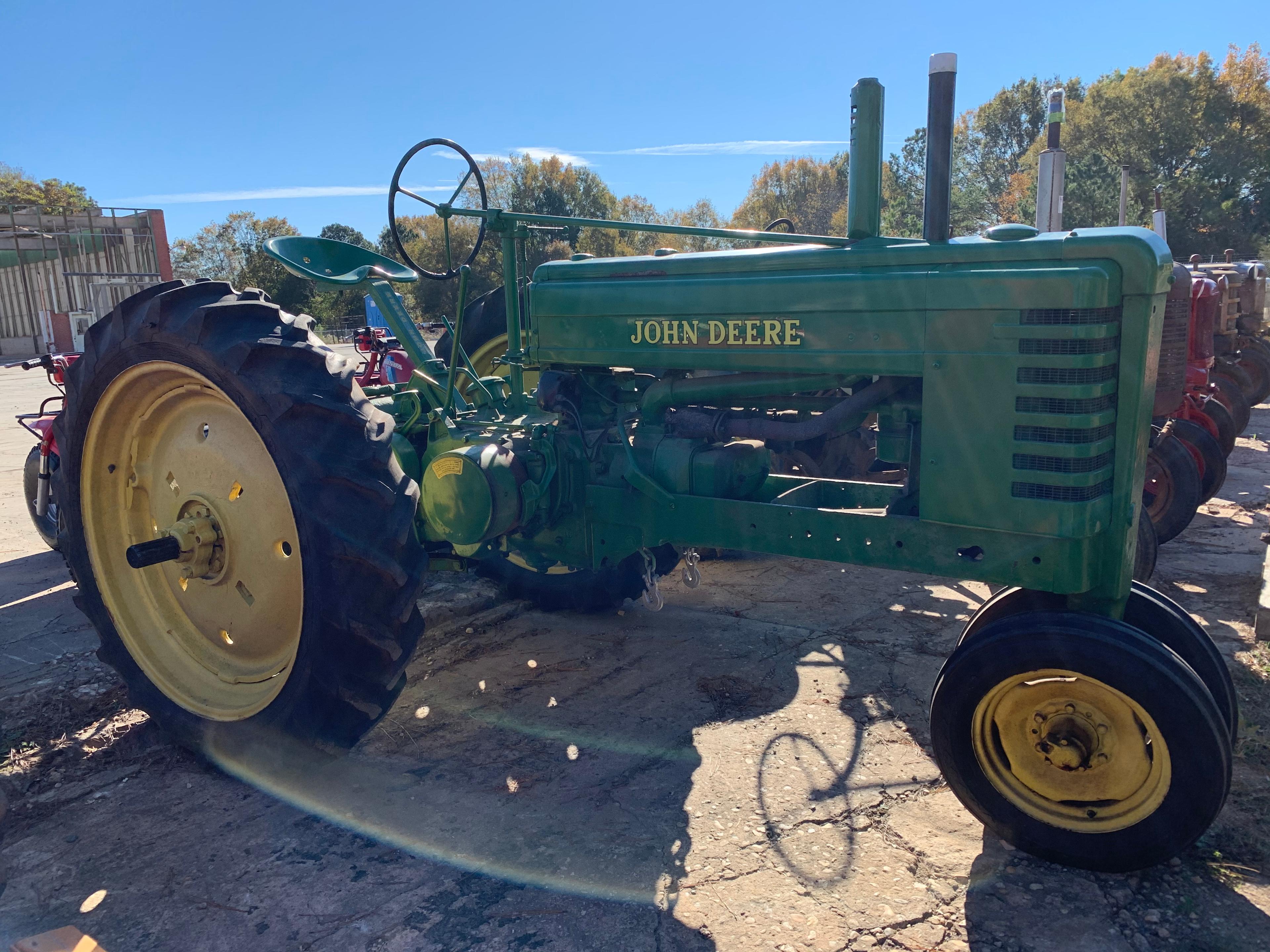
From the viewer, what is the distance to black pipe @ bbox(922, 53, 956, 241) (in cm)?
266

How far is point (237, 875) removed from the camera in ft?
8.11

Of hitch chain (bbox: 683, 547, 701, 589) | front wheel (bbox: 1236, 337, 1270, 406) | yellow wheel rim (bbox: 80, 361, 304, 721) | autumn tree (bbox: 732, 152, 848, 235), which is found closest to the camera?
yellow wheel rim (bbox: 80, 361, 304, 721)

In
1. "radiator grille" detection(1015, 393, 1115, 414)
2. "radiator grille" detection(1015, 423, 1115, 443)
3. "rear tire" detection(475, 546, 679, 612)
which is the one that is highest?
"radiator grille" detection(1015, 393, 1115, 414)

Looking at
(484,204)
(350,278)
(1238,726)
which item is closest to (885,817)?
(1238,726)

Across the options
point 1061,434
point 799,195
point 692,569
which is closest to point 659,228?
point 692,569

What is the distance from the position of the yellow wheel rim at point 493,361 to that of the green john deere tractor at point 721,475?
0.97 meters

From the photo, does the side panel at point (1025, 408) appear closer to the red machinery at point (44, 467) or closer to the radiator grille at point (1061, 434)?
the radiator grille at point (1061, 434)

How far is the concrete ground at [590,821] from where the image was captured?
2.25m

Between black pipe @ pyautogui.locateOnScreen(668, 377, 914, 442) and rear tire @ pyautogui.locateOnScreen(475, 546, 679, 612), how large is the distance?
1.06 m

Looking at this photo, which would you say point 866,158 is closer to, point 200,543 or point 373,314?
Answer: point 200,543

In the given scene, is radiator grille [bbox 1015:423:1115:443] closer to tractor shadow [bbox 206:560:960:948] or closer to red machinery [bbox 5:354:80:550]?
tractor shadow [bbox 206:560:960:948]

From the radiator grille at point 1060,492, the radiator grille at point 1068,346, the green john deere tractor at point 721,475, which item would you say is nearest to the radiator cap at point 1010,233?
the green john deere tractor at point 721,475

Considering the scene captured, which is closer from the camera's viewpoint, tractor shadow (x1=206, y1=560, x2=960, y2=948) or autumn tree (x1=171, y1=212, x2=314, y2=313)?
tractor shadow (x1=206, y1=560, x2=960, y2=948)

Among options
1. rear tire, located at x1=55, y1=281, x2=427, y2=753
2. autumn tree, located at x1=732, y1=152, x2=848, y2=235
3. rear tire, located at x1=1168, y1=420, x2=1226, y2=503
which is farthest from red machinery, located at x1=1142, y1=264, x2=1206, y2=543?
autumn tree, located at x1=732, y1=152, x2=848, y2=235
